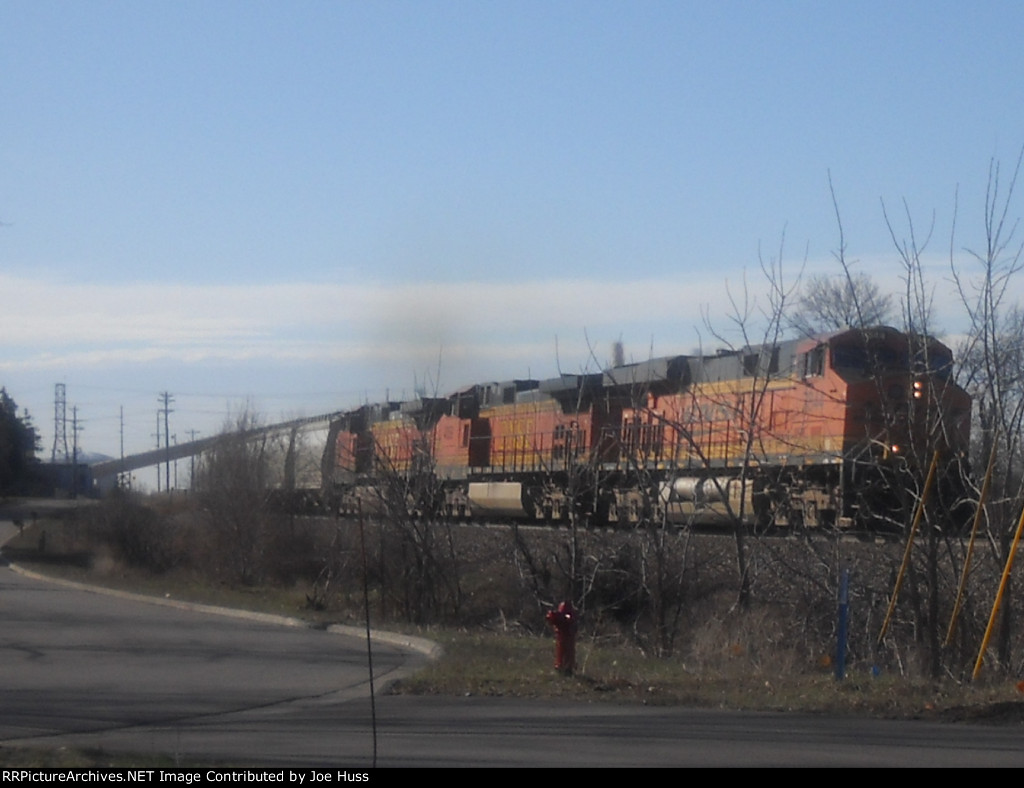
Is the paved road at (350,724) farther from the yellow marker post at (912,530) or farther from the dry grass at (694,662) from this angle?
the yellow marker post at (912,530)

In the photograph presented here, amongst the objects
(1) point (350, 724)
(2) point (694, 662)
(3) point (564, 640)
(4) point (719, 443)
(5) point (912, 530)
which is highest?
(4) point (719, 443)

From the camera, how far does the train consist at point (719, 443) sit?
14.4 meters

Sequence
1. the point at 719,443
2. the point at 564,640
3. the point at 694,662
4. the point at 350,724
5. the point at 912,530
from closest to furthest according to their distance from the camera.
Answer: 1. the point at 350,724
2. the point at 564,640
3. the point at 912,530
4. the point at 694,662
5. the point at 719,443

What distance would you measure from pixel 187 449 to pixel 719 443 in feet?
216

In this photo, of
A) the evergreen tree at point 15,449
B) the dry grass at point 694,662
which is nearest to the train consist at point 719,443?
the dry grass at point 694,662

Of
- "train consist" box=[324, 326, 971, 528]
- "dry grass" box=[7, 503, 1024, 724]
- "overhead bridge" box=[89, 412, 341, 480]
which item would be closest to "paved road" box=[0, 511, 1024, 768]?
"dry grass" box=[7, 503, 1024, 724]

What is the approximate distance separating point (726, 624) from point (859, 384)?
7.47m

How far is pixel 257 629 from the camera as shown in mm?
16828

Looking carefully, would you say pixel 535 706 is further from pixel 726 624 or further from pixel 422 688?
pixel 726 624

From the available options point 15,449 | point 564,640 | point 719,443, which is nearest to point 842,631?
point 564,640

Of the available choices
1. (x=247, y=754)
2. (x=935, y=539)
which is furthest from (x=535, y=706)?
(x=935, y=539)

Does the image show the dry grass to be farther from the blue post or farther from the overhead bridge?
the overhead bridge

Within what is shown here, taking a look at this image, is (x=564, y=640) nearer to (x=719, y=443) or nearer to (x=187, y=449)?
(x=719, y=443)

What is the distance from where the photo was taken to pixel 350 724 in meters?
8.91
